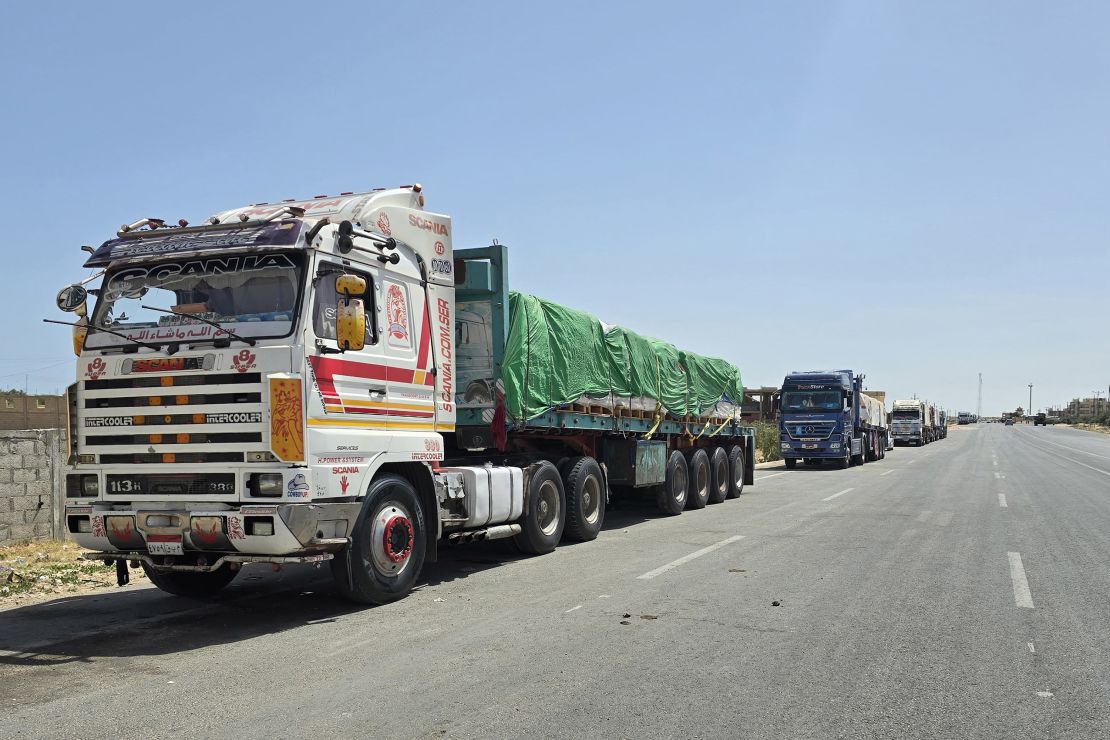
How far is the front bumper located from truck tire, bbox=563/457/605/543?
4.75m

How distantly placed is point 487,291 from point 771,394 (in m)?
45.1

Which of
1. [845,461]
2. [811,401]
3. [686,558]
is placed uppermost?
[811,401]

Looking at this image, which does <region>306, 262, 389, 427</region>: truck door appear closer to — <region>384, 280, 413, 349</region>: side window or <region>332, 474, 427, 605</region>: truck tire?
<region>384, 280, 413, 349</region>: side window

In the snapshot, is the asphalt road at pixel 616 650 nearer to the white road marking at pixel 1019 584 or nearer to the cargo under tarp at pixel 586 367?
the white road marking at pixel 1019 584

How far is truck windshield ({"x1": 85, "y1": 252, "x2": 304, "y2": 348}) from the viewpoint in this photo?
7.09 meters

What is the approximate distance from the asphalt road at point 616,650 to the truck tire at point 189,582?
0.75 ft

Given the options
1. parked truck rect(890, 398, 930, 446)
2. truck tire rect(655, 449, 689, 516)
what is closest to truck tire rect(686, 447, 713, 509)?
truck tire rect(655, 449, 689, 516)

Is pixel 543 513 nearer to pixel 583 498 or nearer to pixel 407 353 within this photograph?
pixel 583 498

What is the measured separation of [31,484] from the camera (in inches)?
448

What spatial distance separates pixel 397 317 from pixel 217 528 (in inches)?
101

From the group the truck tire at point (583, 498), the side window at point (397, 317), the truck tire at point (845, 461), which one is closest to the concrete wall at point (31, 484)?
the side window at point (397, 317)

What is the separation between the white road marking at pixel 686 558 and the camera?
9.06 meters

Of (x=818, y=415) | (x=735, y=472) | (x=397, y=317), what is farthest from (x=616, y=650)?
(x=818, y=415)

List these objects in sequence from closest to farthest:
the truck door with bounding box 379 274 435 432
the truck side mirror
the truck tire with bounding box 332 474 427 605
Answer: the truck side mirror < the truck tire with bounding box 332 474 427 605 < the truck door with bounding box 379 274 435 432
